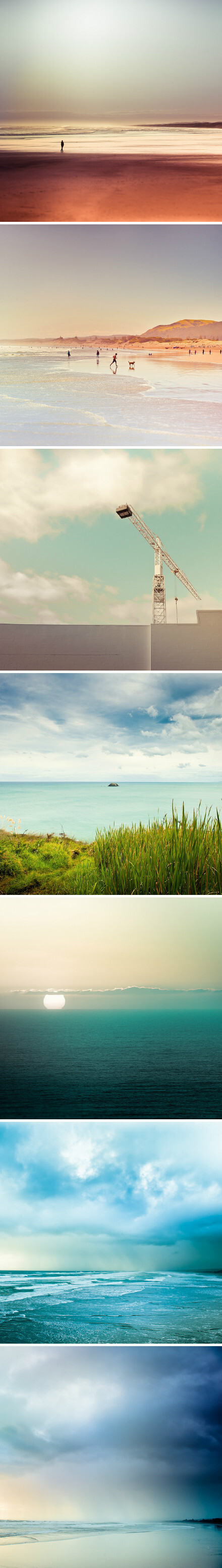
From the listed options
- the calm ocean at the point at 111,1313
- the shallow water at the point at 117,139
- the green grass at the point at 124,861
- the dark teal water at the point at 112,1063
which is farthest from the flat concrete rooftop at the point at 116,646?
the calm ocean at the point at 111,1313

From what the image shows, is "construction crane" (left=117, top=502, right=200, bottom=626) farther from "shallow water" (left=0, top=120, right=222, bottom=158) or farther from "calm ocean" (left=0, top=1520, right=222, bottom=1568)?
"calm ocean" (left=0, top=1520, right=222, bottom=1568)

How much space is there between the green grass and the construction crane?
706 millimetres

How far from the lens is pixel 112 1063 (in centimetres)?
291

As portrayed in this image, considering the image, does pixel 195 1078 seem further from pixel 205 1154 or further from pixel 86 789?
pixel 86 789

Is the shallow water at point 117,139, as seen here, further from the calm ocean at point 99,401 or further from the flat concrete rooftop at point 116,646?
the flat concrete rooftop at point 116,646

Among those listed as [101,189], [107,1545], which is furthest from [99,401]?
[107,1545]

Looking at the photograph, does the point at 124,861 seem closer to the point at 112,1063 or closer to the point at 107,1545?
the point at 112,1063

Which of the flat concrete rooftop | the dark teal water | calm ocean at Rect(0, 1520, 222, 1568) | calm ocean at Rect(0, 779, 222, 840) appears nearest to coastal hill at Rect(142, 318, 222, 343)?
the flat concrete rooftop

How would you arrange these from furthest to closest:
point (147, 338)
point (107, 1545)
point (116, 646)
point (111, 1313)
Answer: point (147, 338), point (116, 646), point (111, 1313), point (107, 1545)

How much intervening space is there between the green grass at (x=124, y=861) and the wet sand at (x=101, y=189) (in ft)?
6.91

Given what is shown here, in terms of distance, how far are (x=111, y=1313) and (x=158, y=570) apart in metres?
2.48

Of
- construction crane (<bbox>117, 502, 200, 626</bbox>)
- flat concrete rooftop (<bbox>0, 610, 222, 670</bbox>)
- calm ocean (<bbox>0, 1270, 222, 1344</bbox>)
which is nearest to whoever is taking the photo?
calm ocean (<bbox>0, 1270, 222, 1344</bbox>)

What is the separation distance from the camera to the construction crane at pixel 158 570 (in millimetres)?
2980

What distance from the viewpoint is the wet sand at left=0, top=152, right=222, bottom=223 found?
299 centimetres
